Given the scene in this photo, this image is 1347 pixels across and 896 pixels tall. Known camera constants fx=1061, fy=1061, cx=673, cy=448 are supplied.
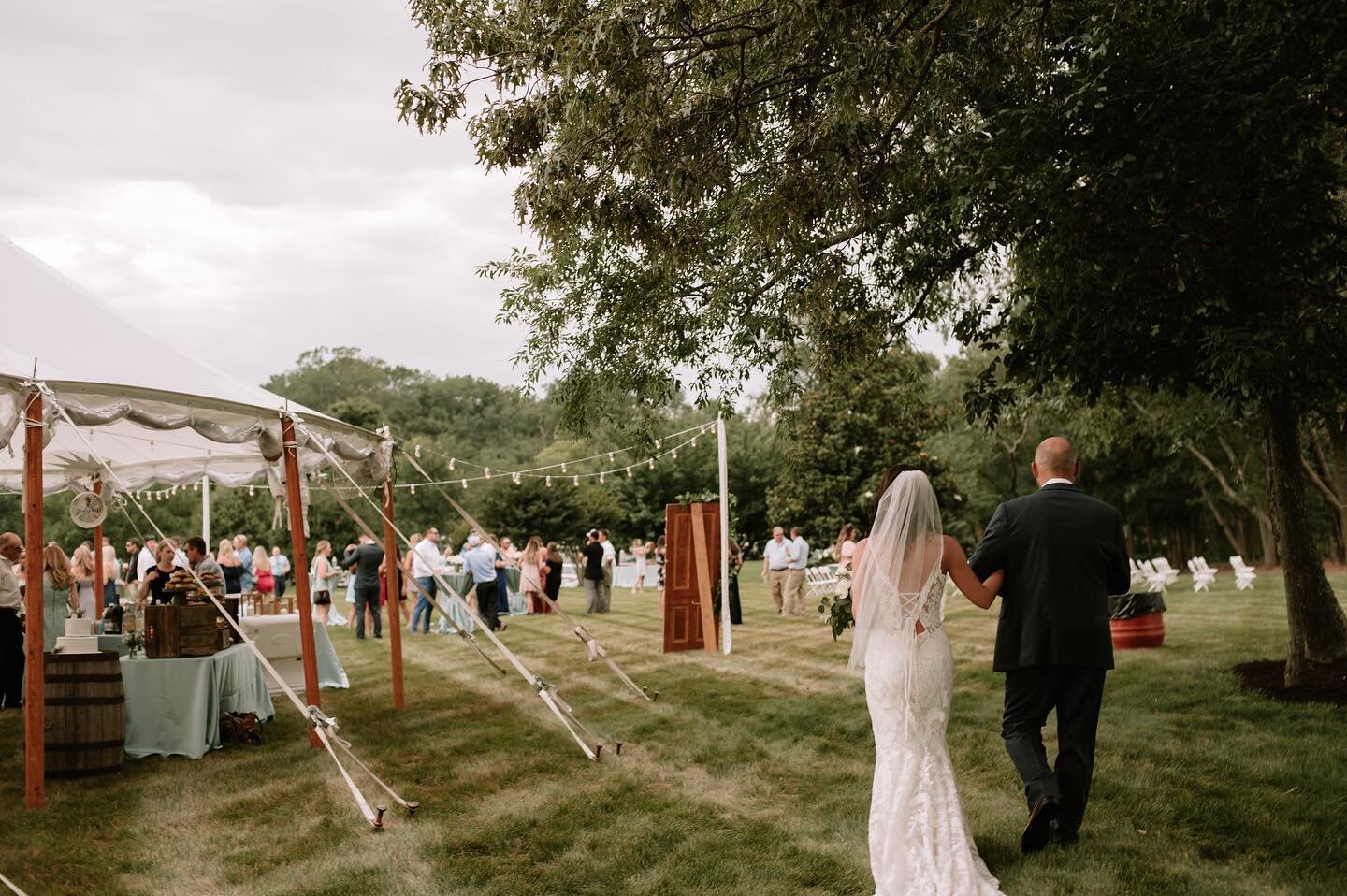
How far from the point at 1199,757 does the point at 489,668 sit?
8.48 m

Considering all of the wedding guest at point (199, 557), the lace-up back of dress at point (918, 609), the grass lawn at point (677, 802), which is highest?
the wedding guest at point (199, 557)

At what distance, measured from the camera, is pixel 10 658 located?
398 inches

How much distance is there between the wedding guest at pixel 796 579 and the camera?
1988 centimetres

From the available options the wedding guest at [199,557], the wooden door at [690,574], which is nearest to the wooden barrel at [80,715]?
the wedding guest at [199,557]

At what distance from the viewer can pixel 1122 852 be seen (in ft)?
16.1

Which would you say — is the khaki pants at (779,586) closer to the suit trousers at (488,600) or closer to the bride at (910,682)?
the suit trousers at (488,600)

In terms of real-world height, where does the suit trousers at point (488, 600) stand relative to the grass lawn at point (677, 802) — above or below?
above

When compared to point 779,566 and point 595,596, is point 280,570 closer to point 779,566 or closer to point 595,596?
point 595,596

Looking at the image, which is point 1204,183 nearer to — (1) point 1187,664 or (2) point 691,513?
(1) point 1187,664

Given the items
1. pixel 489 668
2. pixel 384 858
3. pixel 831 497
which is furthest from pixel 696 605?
pixel 831 497

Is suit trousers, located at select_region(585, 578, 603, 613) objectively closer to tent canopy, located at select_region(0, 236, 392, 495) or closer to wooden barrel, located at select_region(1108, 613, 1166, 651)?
tent canopy, located at select_region(0, 236, 392, 495)

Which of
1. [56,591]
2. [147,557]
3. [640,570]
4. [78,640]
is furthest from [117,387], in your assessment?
[640,570]

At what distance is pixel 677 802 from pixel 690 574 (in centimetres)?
775

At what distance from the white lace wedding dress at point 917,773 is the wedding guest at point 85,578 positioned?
11847mm
